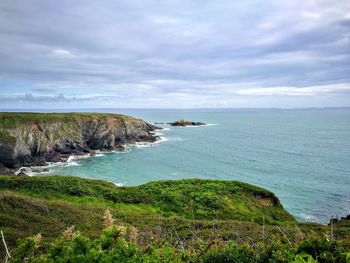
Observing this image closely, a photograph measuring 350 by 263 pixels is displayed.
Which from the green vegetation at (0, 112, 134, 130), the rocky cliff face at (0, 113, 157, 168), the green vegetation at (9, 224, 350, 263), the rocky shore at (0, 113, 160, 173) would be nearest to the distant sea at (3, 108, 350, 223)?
the rocky shore at (0, 113, 160, 173)

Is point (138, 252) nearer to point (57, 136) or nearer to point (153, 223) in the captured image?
point (153, 223)

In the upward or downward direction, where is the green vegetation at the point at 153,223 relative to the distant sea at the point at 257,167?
upward

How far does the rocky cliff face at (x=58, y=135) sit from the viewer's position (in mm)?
56231

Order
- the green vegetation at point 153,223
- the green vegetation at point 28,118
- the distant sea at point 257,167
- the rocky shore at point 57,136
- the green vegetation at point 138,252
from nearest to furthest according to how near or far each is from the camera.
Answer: the green vegetation at point 138,252
the green vegetation at point 153,223
the distant sea at point 257,167
the rocky shore at point 57,136
the green vegetation at point 28,118

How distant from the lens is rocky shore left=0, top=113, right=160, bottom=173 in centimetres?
5591

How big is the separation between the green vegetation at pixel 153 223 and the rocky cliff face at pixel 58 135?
2949 cm

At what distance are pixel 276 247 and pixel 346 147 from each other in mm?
81086

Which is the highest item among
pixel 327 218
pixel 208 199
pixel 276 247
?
pixel 276 247

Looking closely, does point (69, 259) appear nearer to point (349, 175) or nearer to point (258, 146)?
point (349, 175)

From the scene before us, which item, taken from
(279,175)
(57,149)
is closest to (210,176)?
(279,175)

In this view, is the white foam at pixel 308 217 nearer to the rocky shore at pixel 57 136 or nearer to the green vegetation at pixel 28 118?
the rocky shore at pixel 57 136

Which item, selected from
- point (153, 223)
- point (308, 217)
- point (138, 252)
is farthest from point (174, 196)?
point (138, 252)

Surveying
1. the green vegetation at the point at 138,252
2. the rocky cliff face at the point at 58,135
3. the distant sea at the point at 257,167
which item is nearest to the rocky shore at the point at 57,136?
the rocky cliff face at the point at 58,135

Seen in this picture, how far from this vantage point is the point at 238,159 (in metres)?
63.2
